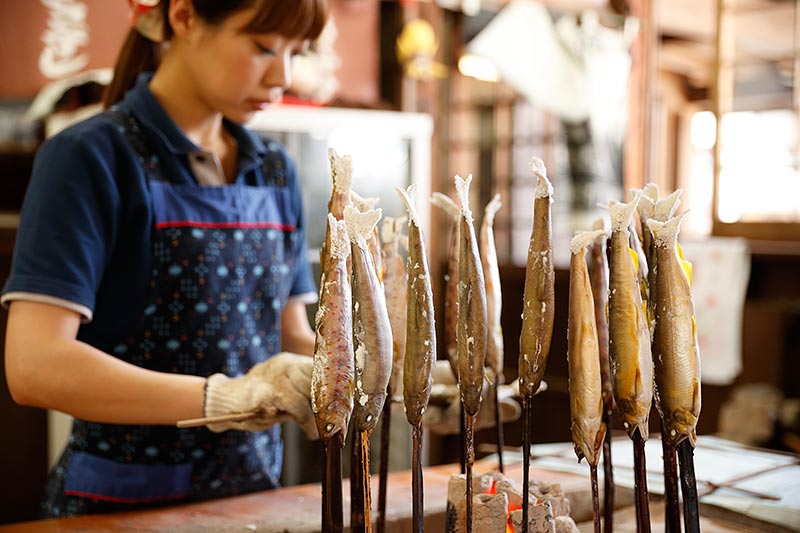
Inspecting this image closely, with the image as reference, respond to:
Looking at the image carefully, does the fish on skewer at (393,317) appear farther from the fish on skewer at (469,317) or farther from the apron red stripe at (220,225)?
the apron red stripe at (220,225)

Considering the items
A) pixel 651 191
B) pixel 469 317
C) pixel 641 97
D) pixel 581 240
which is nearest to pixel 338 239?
pixel 469 317

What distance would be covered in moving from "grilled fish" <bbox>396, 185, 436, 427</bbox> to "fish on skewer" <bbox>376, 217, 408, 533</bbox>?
0.22 metres

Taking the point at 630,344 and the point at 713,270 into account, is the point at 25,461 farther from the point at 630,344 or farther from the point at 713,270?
the point at 713,270

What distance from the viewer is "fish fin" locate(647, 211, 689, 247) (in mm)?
1289

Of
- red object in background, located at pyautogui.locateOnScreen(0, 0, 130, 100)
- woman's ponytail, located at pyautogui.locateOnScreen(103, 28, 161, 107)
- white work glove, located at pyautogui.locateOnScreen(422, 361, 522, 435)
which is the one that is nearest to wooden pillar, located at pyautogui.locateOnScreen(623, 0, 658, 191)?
red object in background, located at pyautogui.locateOnScreen(0, 0, 130, 100)

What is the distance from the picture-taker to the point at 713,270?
5285mm

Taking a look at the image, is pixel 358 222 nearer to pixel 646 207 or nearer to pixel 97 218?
pixel 646 207

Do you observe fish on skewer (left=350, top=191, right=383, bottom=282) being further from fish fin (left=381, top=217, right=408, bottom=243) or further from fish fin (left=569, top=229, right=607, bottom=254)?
fish fin (left=569, top=229, right=607, bottom=254)

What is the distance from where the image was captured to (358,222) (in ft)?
4.10

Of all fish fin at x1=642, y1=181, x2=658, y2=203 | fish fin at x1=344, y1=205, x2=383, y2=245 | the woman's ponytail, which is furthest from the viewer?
the woman's ponytail

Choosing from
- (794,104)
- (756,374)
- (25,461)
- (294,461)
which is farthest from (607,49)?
(25,461)

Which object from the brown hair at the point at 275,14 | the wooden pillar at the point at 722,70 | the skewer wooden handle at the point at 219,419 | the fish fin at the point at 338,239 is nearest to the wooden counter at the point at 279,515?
the skewer wooden handle at the point at 219,419

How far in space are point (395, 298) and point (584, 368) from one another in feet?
1.28

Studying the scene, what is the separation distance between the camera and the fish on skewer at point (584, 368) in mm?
1329
